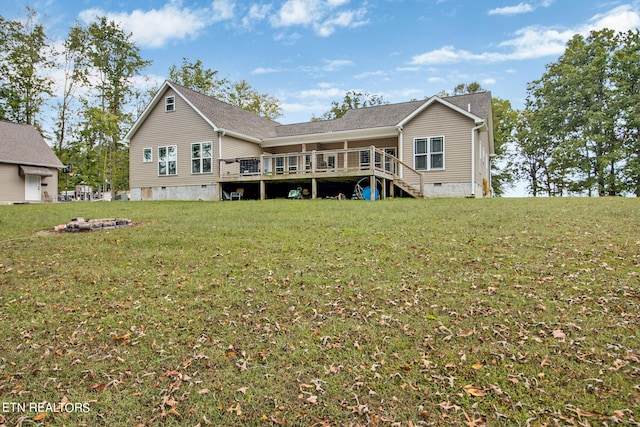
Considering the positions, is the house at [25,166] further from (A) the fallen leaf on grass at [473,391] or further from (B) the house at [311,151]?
(A) the fallen leaf on grass at [473,391]

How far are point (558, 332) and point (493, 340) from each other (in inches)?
26.1

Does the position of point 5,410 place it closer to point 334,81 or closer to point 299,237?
Result: point 299,237

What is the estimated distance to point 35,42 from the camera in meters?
28.3

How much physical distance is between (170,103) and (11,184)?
12443 millimetres

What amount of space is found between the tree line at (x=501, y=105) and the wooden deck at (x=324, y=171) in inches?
561

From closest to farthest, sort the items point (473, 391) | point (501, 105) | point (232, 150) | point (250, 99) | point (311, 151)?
point (473, 391) < point (311, 151) < point (232, 150) < point (501, 105) < point (250, 99)

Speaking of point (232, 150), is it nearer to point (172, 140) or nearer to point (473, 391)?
point (172, 140)

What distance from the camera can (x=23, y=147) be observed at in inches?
950

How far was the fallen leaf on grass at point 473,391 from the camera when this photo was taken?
2791 millimetres

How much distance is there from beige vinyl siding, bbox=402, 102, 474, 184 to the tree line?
13.8m

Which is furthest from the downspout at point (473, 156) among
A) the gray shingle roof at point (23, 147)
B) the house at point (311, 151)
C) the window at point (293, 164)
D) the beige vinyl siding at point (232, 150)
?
the gray shingle roof at point (23, 147)

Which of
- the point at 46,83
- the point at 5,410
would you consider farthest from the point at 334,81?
the point at 5,410

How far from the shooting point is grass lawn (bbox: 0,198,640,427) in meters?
2.75

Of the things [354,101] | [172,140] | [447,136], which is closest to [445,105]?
[447,136]
